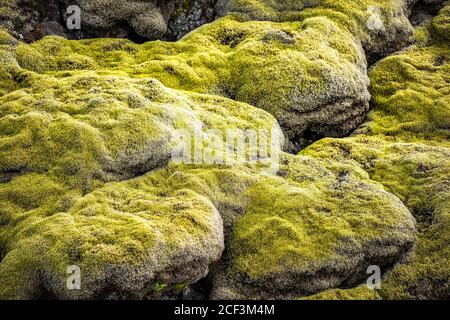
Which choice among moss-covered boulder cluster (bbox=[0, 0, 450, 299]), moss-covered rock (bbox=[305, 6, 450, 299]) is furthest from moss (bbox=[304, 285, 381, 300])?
moss-covered rock (bbox=[305, 6, 450, 299])

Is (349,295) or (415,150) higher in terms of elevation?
(415,150)

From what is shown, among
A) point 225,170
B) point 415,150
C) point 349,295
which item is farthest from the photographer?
point 415,150

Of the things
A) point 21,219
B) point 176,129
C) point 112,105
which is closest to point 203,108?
point 176,129

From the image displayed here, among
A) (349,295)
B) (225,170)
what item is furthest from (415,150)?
(225,170)

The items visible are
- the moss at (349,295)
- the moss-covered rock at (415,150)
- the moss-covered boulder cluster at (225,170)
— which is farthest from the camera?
the moss-covered rock at (415,150)

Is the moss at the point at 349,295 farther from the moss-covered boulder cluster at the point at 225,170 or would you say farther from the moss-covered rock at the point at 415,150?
the moss-covered rock at the point at 415,150

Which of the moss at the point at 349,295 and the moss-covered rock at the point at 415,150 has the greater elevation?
the moss-covered rock at the point at 415,150

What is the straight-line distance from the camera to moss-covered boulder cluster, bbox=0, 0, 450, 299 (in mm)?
9984

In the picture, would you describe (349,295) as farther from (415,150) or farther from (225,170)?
(415,150)

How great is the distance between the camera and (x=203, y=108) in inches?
569

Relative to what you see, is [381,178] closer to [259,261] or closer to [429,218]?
[429,218]

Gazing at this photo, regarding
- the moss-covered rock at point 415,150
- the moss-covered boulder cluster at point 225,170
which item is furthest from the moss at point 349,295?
the moss-covered rock at point 415,150

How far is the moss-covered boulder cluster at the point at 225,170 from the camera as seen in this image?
32.8 feet

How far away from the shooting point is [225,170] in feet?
40.4
